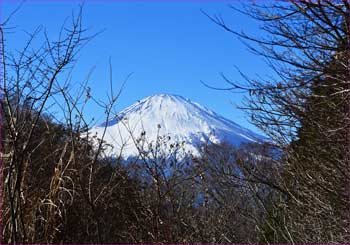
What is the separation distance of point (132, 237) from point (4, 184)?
2525 millimetres

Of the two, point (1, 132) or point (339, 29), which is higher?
point (339, 29)

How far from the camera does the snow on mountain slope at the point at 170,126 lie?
16.3 feet

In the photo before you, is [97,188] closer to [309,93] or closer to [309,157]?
[309,93]

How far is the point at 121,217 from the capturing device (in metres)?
5.41

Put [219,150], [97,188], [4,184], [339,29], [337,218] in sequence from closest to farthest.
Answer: [4,184] → [339,29] → [97,188] → [337,218] → [219,150]

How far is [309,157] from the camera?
5289mm

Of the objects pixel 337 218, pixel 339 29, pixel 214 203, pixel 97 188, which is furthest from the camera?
pixel 214 203

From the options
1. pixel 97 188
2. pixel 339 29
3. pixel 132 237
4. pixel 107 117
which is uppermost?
pixel 339 29

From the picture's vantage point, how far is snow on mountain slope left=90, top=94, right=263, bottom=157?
4.97 meters

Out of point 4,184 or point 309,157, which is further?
point 309,157

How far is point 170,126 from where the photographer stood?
120ft

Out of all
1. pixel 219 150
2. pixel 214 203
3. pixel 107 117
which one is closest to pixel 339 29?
pixel 107 117

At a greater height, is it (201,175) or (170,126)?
(170,126)

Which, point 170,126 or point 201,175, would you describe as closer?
point 201,175
